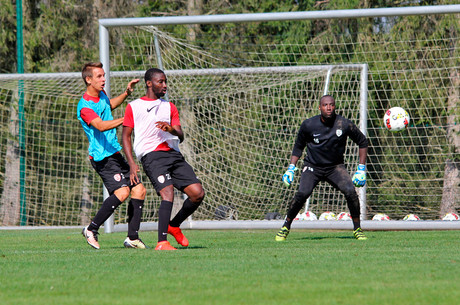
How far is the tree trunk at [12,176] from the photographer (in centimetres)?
1614

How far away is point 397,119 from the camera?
11.1m

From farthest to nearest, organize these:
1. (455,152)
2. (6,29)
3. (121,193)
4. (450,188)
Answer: (6,29)
(450,188)
(455,152)
(121,193)

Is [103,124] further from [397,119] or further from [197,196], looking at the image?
[397,119]

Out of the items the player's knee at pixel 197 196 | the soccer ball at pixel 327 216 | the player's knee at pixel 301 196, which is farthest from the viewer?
the soccer ball at pixel 327 216

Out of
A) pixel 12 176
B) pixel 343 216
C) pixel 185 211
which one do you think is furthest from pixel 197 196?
pixel 12 176

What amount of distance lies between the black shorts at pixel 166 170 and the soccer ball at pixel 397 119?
14.9ft

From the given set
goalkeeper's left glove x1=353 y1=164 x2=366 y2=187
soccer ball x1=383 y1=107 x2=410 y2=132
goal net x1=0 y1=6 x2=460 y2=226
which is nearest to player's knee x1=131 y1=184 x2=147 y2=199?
goalkeeper's left glove x1=353 y1=164 x2=366 y2=187

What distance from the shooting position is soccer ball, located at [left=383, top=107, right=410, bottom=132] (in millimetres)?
11047

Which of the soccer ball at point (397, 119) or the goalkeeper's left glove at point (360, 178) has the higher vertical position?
the soccer ball at point (397, 119)

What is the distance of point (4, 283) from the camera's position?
5051 mm

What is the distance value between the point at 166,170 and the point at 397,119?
4.85 m

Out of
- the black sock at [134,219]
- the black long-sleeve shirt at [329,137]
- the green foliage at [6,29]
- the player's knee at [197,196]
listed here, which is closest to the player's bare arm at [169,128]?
the player's knee at [197,196]

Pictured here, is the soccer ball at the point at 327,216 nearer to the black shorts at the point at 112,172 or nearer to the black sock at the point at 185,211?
the black sock at the point at 185,211

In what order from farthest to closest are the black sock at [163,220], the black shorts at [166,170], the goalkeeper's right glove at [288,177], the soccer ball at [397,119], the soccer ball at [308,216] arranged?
the soccer ball at [308,216]
the soccer ball at [397,119]
the goalkeeper's right glove at [288,177]
the black shorts at [166,170]
the black sock at [163,220]
